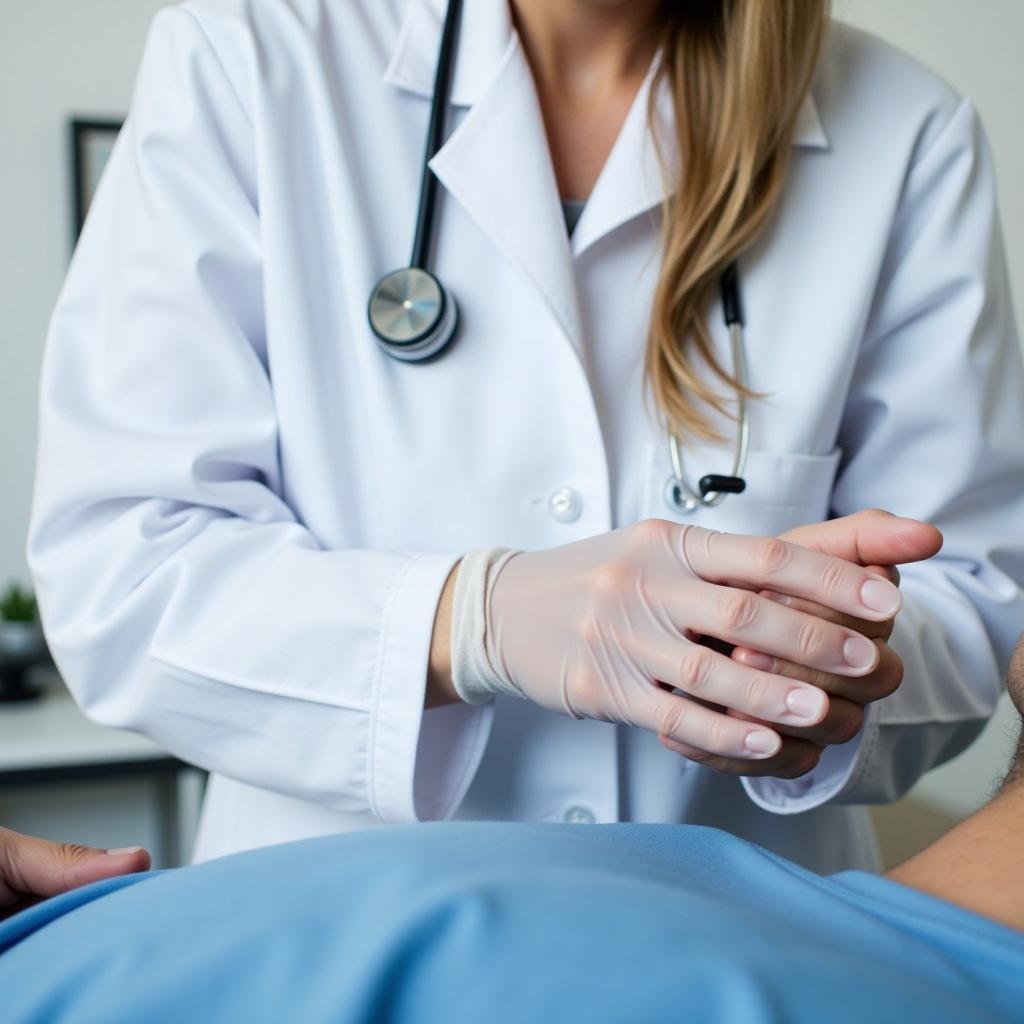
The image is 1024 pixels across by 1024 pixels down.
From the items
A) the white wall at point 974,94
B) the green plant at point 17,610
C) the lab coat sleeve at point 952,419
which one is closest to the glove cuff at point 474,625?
the lab coat sleeve at point 952,419

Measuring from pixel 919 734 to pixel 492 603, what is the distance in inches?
14.6

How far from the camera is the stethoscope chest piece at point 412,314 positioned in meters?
0.85

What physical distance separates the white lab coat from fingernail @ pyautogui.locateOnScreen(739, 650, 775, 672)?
0.18m

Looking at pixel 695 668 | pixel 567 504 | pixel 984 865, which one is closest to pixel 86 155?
pixel 567 504

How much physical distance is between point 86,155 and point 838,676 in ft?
6.24

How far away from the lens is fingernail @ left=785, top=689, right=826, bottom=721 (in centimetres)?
65

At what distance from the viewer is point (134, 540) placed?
0.82 metres

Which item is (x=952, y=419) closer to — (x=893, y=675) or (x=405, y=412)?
(x=893, y=675)

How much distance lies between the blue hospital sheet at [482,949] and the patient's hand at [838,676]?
23 centimetres

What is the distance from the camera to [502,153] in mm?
898

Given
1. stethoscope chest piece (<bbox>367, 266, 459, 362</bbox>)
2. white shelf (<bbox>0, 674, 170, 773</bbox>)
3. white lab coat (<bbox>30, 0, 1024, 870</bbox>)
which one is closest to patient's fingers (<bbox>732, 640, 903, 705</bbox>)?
white lab coat (<bbox>30, 0, 1024, 870</bbox>)

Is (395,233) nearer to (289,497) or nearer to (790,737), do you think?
(289,497)

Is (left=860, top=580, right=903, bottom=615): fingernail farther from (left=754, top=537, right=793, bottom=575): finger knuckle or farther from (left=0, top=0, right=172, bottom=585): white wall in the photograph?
(left=0, top=0, right=172, bottom=585): white wall

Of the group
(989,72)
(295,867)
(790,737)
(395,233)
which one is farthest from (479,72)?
(989,72)
